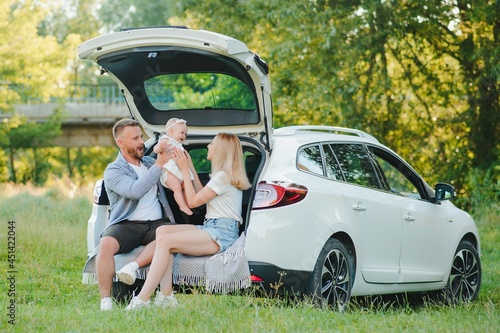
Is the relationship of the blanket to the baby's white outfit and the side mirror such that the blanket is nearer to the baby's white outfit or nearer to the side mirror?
the baby's white outfit

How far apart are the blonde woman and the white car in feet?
0.81

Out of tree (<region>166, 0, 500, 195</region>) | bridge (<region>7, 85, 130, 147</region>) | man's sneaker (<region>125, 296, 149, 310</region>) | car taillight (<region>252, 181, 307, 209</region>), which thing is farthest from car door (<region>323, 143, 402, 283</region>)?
bridge (<region>7, 85, 130, 147</region>)

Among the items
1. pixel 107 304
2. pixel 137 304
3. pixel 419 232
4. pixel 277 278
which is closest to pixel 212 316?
pixel 277 278

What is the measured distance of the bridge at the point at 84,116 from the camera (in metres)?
42.5

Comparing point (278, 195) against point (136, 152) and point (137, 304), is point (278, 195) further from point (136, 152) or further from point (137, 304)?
point (136, 152)

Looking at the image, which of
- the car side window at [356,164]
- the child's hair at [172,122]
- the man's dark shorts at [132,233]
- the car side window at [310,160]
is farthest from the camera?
the car side window at [356,164]

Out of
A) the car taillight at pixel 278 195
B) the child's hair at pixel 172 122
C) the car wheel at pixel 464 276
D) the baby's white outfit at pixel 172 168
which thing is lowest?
the car wheel at pixel 464 276

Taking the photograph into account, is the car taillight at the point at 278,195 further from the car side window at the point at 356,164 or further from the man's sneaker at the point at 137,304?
the man's sneaker at the point at 137,304

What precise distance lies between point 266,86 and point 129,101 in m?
1.48

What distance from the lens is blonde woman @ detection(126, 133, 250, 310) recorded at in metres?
7.28

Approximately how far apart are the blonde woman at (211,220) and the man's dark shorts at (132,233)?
0.86 ft

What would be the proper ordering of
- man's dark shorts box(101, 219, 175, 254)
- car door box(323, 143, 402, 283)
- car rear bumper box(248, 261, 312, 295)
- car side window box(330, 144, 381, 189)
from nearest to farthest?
car rear bumper box(248, 261, 312, 295) → man's dark shorts box(101, 219, 175, 254) → car door box(323, 143, 402, 283) → car side window box(330, 144, 381, 189)

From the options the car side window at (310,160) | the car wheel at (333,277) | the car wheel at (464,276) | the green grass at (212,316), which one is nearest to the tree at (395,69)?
the car wheel at (464,276)

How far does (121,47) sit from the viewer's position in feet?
24.1
